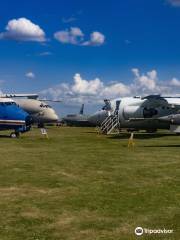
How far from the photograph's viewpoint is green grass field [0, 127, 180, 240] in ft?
29.3

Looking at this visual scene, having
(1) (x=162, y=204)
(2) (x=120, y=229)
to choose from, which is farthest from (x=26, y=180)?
(2) (x=120, y=229)

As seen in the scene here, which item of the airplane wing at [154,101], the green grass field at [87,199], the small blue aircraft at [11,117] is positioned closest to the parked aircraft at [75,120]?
the airplane wing at [154,101]

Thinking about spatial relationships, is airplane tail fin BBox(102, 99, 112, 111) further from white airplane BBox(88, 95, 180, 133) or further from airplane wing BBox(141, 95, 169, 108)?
airplane wing BBox(141, 95, 169, 108)

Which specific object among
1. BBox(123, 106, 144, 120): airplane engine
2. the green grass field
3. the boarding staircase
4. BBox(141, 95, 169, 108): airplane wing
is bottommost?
the green grass field

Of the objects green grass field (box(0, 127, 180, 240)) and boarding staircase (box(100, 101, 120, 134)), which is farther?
boarding staircase (box(100, 101, 120, 134))

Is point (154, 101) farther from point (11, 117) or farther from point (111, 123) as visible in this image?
point (11, 117)

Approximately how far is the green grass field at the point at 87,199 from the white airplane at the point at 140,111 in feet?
73.4

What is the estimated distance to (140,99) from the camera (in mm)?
43594

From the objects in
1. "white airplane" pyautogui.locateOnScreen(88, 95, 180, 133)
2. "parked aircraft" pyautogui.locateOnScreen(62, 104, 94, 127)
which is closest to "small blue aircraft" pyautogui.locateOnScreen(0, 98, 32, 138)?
"white airplane" pyautogui.locateOnScreen(88, 95, 180, 133)

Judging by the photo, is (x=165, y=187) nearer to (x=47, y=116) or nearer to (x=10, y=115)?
(x=10, y=115)

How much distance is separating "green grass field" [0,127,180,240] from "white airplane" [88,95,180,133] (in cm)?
2237

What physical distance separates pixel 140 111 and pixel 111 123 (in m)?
4.03

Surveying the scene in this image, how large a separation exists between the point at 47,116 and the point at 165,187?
60208mm

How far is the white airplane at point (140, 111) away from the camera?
41.4 metres
